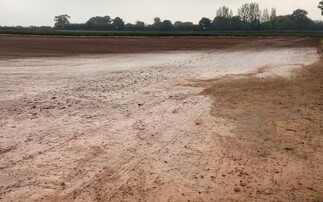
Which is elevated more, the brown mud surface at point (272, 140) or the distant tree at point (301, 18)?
the distant tree at point (301, 18)

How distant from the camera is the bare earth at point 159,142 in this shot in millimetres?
4867

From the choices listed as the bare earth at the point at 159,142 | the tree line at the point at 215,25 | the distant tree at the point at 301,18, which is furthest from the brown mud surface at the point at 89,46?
the distant tree at the point at 301,18

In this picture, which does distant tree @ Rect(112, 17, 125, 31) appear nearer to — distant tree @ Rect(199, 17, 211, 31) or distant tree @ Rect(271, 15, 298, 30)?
distant tree @ Rect(199, 17, 211, 31)

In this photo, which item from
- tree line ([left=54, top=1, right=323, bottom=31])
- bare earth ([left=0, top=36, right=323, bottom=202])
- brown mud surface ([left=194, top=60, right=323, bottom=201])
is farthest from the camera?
tree line ([left=54, top=1, right=323, bottom=31])

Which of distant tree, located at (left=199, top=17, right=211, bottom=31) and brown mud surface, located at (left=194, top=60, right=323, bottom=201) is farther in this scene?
distant tree, located at (left=199, top=17, right=211, bottom=31)

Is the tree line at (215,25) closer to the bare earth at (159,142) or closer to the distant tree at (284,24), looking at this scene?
the distant tree at (284,24)

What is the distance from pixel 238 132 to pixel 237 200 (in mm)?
2820

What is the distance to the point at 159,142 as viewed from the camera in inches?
262

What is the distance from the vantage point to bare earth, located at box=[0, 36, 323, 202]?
16.0 ft

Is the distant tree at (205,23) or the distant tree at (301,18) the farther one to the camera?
the distant tree at (301,18)

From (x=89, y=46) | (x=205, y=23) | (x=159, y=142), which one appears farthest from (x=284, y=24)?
(x=159, y=142)

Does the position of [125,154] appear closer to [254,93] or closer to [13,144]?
[13,144]

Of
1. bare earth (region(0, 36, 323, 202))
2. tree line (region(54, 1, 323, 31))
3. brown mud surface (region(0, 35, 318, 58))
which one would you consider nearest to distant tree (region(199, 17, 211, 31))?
tree line (region(54, 1, 323, 31))

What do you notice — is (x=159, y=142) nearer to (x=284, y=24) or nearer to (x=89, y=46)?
(x=89, y=46)
